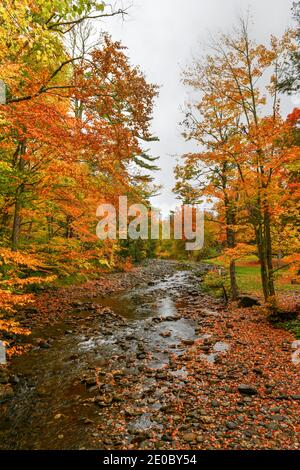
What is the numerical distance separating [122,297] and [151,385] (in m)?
10.9

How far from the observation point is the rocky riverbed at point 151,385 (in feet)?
16.4

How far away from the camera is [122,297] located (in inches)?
690

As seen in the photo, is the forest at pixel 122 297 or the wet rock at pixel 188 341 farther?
the wet rock at pixel 188 341

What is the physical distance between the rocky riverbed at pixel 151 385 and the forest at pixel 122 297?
39 mm

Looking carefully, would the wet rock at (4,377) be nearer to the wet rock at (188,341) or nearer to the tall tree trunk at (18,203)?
the tall tree trunk at (18,203)

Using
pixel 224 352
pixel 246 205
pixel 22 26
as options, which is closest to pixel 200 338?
pixel 224 352

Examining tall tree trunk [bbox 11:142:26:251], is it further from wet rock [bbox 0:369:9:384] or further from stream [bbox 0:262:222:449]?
wet rock [bbox 0:369:9:384]

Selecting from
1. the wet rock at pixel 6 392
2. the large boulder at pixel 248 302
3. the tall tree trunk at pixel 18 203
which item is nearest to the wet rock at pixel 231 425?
the wet rock at pixel 6 392

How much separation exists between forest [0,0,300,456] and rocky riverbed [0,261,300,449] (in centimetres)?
4

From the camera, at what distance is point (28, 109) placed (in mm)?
7031

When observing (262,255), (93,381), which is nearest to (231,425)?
(93,381)

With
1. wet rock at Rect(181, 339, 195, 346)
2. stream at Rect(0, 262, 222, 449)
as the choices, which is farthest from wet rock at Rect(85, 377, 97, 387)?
wet rock at Rect(181, 339, 195, 346)

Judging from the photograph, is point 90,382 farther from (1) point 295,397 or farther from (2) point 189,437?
(1) point 295,397

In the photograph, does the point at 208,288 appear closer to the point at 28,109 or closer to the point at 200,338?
the point at 200,338
